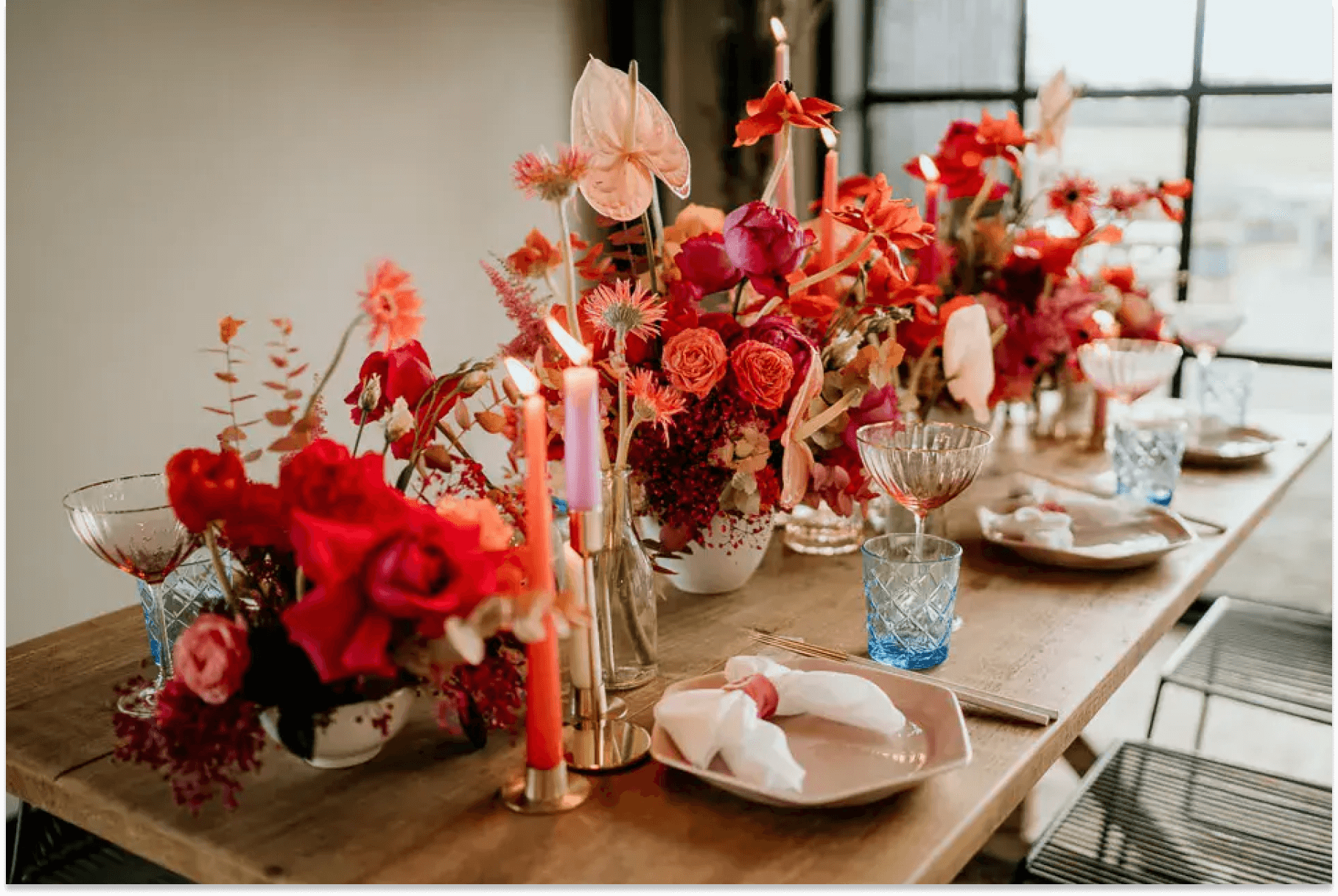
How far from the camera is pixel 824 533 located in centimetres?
160

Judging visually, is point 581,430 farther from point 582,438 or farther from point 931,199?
point 931,199

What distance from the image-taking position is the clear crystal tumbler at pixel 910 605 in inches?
45.3

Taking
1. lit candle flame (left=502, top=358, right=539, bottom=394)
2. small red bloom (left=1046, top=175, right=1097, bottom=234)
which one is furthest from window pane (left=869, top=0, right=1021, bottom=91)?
lit candle flame (left=502, top=358, right=539, bottom=394)

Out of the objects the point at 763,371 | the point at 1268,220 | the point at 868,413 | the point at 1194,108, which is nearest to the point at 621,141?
the point at 763,371

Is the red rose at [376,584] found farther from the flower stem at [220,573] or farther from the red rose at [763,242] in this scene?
the red rose at [763,242]

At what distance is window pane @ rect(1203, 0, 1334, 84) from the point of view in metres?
2.81

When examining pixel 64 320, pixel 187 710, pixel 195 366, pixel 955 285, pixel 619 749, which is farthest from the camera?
pixel 195 366

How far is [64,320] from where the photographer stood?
7.52 feet

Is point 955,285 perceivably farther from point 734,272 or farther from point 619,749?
point 619,749

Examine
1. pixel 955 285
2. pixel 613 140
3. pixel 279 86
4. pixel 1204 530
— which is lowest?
pixel 1204 530

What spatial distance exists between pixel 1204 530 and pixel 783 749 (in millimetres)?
958

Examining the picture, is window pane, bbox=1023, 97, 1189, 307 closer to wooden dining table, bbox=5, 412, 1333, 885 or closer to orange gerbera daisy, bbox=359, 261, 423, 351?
wooden dining table, bbox=5, 412, 1333, 885

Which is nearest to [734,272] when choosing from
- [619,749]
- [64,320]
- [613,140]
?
[613,140]

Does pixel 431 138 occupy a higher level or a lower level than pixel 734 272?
higher
